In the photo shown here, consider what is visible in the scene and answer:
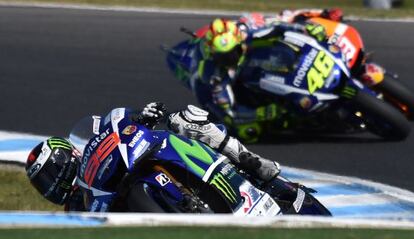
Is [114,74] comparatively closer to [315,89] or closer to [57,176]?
[315,89]

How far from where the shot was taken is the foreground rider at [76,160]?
668 centimetres

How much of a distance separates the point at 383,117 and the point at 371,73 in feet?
2.68

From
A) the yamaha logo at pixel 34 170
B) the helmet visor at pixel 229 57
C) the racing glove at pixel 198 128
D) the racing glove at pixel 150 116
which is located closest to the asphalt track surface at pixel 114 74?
the helmet visor at pixel 229 57

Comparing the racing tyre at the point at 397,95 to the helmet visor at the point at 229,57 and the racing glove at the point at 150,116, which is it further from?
the racing glove at the point at 150,116

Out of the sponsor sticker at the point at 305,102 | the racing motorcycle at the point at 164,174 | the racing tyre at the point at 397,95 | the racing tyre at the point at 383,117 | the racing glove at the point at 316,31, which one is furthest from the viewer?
the racing tyre at the point at 397,95

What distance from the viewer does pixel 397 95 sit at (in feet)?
34.2

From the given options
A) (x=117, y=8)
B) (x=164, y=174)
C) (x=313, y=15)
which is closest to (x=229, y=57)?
(x=313, y=15)

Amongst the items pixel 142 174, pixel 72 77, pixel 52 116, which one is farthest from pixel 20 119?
pixel 142 174

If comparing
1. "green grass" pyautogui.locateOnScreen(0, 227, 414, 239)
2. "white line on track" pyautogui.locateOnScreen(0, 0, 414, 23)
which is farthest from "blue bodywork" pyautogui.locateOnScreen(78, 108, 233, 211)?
"white line on track" pyautogui.locateOnScreen(0, 0, 414, 23)

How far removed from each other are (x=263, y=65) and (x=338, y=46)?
71 centimetres

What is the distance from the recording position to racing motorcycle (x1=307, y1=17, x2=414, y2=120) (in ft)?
33.9

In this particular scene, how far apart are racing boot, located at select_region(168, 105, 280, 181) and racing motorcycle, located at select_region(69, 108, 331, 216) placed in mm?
369

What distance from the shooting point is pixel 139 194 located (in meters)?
6.23

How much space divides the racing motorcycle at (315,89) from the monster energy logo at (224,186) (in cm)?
345
